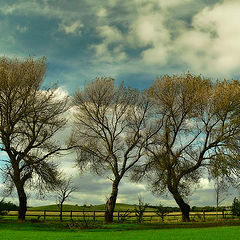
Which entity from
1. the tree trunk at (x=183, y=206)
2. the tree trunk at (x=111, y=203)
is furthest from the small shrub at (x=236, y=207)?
the tree trunk at (x=111, y=203)

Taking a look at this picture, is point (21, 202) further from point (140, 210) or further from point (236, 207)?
point (236, 207)

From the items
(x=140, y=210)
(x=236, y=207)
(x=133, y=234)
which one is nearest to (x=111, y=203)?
(x=140, y=210)

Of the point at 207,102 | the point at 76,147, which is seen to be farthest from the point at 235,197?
the point at 76,147

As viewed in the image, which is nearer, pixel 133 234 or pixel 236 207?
pixel 133 234

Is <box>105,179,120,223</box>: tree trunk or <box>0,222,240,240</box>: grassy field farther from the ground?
<box>105,179,120,223</box>: tree trunk

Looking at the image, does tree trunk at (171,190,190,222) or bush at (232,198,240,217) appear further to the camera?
bush at (232,198,240,217)

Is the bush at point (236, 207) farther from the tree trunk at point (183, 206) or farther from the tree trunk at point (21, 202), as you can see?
the tree trunk at point (21, 202)

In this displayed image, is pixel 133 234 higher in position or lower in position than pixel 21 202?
lower

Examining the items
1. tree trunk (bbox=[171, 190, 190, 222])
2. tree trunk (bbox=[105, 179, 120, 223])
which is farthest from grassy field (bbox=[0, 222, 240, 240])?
tree trunk (bbox=[171, 190, 190, 222])

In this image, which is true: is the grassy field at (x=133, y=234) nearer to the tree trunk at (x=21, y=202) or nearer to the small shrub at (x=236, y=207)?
the tree trunk at (x=21, y=202)

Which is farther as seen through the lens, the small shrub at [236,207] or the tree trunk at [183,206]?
the small shrub at [236,207]

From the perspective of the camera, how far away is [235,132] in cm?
3322

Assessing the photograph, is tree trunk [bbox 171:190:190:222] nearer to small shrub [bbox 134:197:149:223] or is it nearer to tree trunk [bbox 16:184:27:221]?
small shrub [bbox 134:197:149:223]

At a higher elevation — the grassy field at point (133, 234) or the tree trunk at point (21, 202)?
the tree trunk at point (21, 202)
